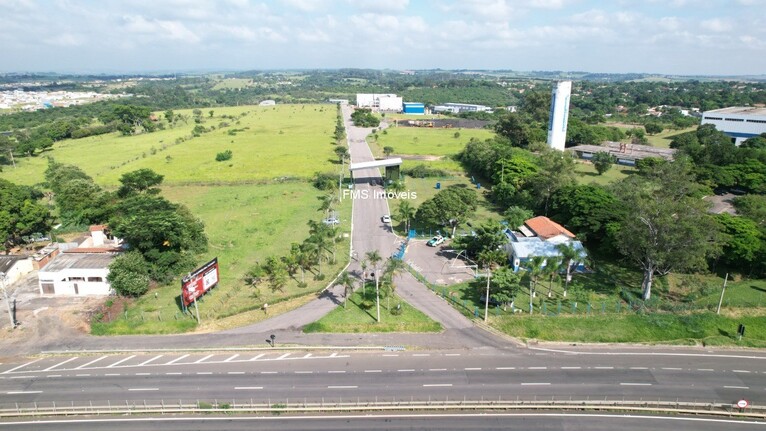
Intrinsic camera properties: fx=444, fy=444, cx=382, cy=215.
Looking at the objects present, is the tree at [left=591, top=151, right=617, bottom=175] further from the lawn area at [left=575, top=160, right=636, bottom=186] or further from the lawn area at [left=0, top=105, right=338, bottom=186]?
the lawn area at [left=0, top=105, right=338, bottom=186]

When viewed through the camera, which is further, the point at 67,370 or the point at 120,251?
the point at 120,251

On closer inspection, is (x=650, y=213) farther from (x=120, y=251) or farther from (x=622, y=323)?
(x=120, y=251)

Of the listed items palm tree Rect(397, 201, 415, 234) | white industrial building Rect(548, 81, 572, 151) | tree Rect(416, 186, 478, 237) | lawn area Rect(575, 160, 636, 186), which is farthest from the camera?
white industrial building Rect(548, 81, 572, 151)

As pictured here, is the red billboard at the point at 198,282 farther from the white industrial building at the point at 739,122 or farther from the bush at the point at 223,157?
the white industrial building at the point at 739,122

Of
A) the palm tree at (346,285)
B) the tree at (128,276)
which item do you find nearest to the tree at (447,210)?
the palm tree at (346,285)

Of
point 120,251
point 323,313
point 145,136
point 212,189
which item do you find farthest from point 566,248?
point 145,136

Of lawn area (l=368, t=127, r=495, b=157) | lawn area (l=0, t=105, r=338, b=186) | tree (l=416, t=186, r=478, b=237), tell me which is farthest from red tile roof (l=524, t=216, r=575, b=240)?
lawn area (l=368, t=127, r=495, b=157)

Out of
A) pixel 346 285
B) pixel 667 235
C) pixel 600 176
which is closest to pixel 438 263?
pixel 346 285
